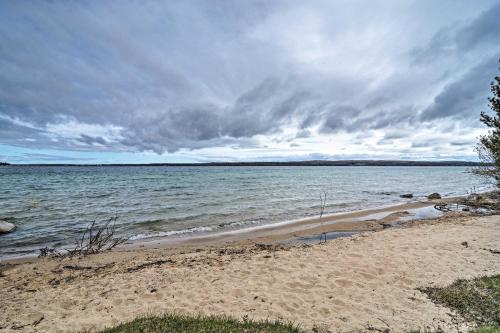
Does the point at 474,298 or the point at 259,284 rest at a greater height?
the point at 474,298

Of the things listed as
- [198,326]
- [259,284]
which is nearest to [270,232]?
[259,284]

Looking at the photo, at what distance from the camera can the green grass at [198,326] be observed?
5254mm

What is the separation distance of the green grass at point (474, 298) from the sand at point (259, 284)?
32 cm

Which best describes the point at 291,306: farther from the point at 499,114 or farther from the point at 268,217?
the point at 268,217

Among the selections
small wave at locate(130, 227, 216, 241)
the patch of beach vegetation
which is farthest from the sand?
small wave at locate(130, 227, 216, 241)

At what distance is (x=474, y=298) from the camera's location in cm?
653

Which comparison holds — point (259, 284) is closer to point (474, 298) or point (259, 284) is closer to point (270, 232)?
point (474, 298)

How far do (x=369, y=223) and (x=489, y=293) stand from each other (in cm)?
1277

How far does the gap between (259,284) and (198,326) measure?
3.05m

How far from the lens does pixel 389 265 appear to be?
9469 millimetres

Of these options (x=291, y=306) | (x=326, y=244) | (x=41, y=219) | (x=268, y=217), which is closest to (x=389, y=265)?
(x=326, y=244)

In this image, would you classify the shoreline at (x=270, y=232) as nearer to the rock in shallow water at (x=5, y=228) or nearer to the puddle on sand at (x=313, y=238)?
the puddle on sand at (x=313, y=238)

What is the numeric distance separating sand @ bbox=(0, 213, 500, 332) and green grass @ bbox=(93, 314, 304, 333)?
66 cm

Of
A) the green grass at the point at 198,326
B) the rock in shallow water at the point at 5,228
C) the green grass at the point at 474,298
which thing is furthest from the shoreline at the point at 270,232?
the green grass at the point at 474,298
